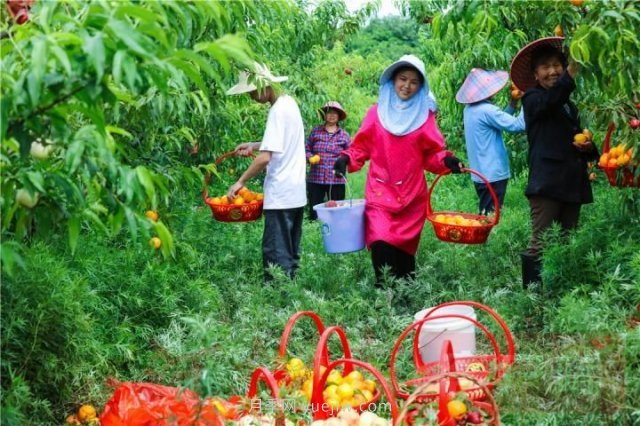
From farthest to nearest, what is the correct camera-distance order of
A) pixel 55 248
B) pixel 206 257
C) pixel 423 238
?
pixel 423 238, pixel 206 257, pixel 55 248

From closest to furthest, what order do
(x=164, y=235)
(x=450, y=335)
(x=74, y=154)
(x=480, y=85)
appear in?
(x=74, y=154) < (x=164, y=235) < (x=450, y=335) < (x=480, y=85)

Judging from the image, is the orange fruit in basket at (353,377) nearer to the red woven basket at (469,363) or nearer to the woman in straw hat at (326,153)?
the red woven basket at (469,363)

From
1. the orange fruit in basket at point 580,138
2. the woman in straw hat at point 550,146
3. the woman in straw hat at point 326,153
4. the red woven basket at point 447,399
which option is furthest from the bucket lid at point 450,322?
the woman in straw hat at point 326,153

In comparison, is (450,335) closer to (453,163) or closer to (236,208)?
(453,163)

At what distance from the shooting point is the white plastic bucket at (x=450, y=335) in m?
4.14

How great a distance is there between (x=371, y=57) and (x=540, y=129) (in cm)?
809

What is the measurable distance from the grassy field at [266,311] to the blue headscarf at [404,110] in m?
0.89

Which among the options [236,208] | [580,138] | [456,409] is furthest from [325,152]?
[456,409]

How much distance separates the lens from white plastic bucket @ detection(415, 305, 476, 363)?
4.14 m

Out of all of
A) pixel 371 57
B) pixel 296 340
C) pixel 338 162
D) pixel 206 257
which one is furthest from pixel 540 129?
→ pixel 371 57

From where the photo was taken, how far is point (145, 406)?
331cm

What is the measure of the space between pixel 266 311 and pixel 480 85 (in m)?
2.53

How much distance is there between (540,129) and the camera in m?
4.97

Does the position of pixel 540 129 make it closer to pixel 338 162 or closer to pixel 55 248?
pixel 338 162
